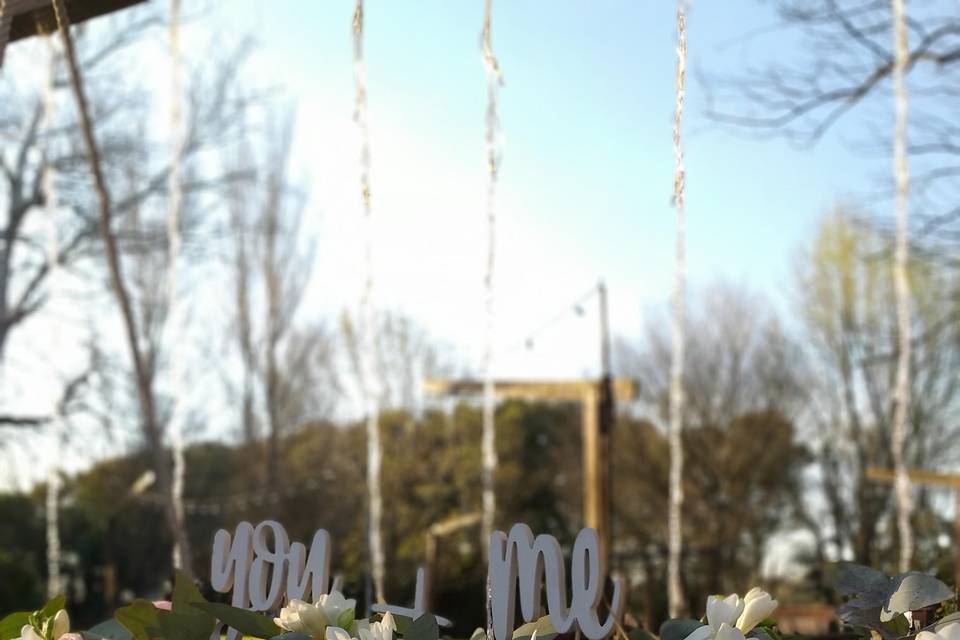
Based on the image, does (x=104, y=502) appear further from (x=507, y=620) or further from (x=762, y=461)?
(x=507, y=620)

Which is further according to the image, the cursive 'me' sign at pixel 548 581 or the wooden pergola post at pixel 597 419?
the wooden pergola post at pixel 597 419

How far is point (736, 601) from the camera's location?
101 cm

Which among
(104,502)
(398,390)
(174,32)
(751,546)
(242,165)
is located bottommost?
(751,546)

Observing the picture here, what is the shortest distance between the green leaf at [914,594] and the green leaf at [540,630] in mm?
283

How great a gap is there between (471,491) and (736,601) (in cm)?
1286

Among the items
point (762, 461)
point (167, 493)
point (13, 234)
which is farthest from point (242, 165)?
point (167, 493)

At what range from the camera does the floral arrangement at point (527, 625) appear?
3.23 feet

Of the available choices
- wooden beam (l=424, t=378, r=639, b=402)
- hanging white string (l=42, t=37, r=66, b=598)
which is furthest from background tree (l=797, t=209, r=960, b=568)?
hanging white string (l=42, t=37, r=66, b=598)

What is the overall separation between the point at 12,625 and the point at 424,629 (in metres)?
0.45

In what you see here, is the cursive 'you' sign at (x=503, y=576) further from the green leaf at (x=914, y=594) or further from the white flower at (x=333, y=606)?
the green leaf at (x=914, y=594)

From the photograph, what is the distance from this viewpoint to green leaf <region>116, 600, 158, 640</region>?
100 cm

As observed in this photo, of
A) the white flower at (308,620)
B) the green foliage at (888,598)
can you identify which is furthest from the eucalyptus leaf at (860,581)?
the white flower at (308,620)

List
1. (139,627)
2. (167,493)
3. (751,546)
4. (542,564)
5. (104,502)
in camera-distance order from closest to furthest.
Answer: (139,627)
(542,564)
(167,493)
(104,502)
(751,546)

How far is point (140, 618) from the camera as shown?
100 centimetres
